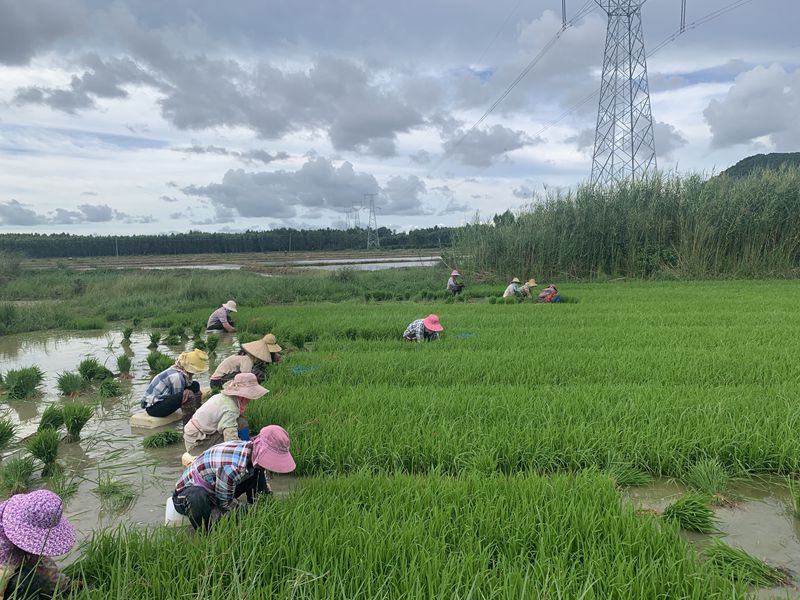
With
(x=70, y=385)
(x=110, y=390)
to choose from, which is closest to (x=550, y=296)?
(x=110, y=390)

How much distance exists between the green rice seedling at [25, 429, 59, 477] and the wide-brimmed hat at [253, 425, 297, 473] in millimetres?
2054

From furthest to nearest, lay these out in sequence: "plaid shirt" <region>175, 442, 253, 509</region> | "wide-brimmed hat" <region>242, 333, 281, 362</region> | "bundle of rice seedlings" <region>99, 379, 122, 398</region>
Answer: "bundle of rice seedlings" <region>99, 379, 122, 398</region> → "wide-brimmed hat" <region>242, 333, 281, 362</region> → "plaid shirt" <region>175, 442, 253, 509</region>

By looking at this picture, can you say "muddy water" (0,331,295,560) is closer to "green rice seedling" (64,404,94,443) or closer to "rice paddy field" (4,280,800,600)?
"green rice seedling" (64,404,94,443)

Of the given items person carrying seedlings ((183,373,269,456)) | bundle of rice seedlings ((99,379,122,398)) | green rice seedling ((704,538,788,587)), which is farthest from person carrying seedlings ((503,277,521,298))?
green rice seedling ((704,538,788,587))

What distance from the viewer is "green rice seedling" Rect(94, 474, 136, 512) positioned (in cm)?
313

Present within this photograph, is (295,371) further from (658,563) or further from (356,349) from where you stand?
(658,563)

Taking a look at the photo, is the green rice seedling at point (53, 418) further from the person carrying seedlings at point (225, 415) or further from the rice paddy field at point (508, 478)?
the person carrying seedlings at point (225, 415)

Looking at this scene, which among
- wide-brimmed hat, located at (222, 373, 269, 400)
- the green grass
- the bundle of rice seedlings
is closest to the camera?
the green grass

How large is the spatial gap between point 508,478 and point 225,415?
2033mm

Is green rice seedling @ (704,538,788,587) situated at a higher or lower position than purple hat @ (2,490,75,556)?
lower

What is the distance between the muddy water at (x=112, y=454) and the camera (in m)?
3.05

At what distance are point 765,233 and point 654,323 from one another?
9.89 meters

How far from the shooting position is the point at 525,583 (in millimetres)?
1893

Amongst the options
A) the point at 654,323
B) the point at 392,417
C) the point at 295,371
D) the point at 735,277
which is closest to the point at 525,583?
the point at 392,417
